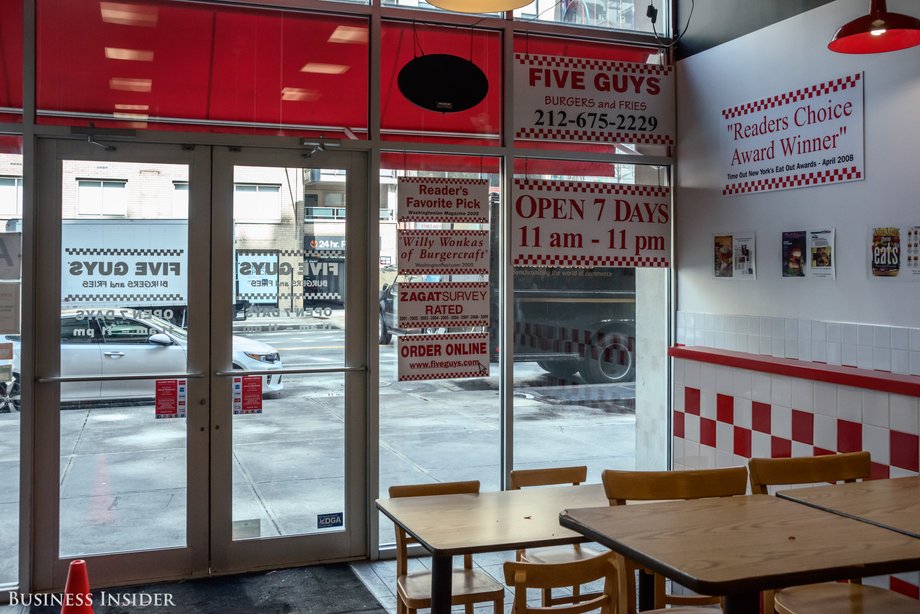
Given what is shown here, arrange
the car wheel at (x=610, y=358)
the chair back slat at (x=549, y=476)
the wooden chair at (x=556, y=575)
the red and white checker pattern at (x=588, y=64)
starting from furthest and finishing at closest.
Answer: the car wheel at (x=610, y=358) < the red and white checker pattern at (x=588, y=64) < the chair back slat at (x=549, y=476) < the wooden chair at (x=556, y=575)

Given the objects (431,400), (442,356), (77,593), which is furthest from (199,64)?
(77,593)

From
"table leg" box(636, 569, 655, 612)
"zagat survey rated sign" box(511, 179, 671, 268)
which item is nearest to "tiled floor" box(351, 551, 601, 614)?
"table leg" box(636, 569, 655, 612)

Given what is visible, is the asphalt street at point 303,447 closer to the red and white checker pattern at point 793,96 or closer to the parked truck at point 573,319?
the parked truck at point 573,319

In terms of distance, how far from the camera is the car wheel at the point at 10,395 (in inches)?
186

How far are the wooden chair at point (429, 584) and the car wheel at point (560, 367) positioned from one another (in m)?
1.90

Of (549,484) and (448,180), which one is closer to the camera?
(549,484)

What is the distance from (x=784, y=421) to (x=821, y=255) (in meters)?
0.89

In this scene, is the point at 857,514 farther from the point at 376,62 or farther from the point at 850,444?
the point at 376,62

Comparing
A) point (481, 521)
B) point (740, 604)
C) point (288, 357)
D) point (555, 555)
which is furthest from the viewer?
point (288, 357)

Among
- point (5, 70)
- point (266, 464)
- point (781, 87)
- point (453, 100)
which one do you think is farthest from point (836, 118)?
point (5, 70)

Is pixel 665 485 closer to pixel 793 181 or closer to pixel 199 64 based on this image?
pixel 793 181

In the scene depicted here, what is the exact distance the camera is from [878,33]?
346 cm

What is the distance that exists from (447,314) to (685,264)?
5.33 feet

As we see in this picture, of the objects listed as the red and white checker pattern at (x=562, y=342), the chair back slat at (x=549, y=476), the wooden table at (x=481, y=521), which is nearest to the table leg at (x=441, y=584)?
the wooden table at (x=481, y=521)
